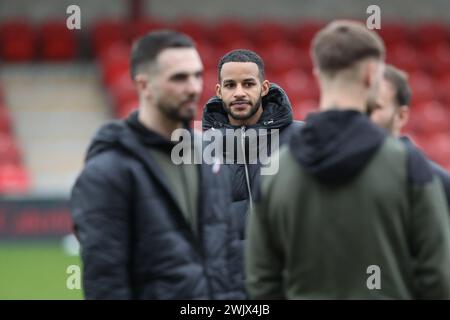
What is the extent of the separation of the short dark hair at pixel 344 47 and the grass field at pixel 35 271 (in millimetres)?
6143

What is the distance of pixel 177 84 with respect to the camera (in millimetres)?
3984

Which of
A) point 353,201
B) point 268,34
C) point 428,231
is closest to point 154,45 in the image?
point 353,201

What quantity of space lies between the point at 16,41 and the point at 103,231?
13.9 metres

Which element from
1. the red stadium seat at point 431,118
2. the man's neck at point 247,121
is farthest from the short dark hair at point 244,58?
the red stadium seat at point 431,118

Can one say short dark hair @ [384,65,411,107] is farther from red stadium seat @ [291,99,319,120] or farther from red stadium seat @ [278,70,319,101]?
red stadium seat @ [278,70,319,101]

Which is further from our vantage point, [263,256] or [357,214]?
[263,256]

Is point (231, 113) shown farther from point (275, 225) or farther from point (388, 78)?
point (275, 225)

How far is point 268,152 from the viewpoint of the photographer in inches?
209

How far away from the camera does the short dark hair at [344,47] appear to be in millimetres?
3689

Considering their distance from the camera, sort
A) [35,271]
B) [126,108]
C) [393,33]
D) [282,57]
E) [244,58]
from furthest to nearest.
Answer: [393,33] → [282,57] → [126,108] → [35,271] → [244,58]

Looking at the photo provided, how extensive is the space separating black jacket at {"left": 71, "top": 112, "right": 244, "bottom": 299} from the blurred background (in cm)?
954

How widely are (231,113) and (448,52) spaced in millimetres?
13338

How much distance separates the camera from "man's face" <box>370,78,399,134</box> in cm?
508

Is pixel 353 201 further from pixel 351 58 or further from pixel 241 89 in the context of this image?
pixel 241 89
